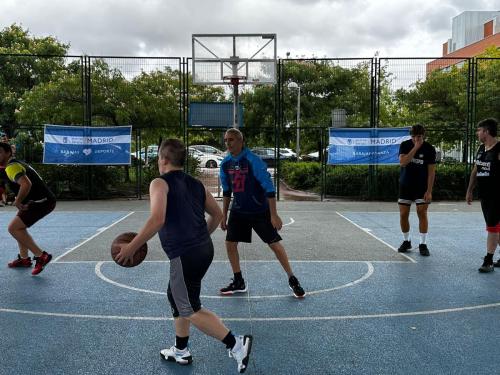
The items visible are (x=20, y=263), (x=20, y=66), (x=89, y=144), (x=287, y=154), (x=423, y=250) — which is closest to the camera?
(x=20, y=263)

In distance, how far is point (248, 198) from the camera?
17.9 feet

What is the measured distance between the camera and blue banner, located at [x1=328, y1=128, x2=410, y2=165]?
14922 millimetres

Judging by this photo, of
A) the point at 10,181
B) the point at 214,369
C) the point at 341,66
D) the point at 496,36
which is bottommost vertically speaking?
the point at 214,369

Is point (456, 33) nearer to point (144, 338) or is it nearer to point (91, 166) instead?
point (91, 166)

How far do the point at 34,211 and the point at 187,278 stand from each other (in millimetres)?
3882

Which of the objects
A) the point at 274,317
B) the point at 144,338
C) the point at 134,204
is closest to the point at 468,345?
the point at 274,317

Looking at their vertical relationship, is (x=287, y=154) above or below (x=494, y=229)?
above

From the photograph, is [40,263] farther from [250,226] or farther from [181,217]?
[181,217]

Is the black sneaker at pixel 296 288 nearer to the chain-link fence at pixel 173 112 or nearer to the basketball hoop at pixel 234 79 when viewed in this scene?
the basketball hoop at pixel 234 79

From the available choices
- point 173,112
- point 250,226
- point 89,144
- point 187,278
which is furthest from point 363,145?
point 187,278

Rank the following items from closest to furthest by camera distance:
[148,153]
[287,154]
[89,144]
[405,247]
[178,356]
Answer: [178,356] < [405,247] < [89,144] < [148,153] < [287,154]

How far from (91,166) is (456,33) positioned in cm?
7428

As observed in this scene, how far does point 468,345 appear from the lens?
4.24m

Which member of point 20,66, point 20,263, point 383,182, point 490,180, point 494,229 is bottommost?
point 20,263
